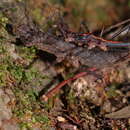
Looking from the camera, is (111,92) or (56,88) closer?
(56,88)

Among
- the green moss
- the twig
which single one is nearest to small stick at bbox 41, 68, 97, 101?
the twig

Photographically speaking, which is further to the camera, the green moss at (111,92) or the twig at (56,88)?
the green moss at (111,92)

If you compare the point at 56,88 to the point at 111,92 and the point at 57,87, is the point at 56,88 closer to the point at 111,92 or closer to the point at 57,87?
the point at 57,87

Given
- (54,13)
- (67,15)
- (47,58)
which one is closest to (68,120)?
(47,58)

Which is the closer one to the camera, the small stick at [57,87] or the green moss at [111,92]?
the small stick at [57,87]

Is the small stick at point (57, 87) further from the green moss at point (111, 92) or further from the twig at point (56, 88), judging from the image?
the green moss at point (111, 92)

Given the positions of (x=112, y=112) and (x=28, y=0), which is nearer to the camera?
(x=112, y=112)

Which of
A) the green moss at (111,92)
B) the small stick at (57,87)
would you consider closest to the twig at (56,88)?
the small stick at (57,87)

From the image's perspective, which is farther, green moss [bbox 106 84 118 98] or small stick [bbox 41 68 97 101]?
green moss [bbox 106 84 118 98]

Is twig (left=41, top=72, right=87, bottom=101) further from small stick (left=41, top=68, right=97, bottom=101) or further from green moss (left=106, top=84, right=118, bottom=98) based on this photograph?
green moss (left=106, top=84, right=118, bottom=98)

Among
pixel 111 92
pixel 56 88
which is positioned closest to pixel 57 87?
pixel 56 88

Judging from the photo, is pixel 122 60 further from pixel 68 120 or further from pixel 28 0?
pixel 28 0
